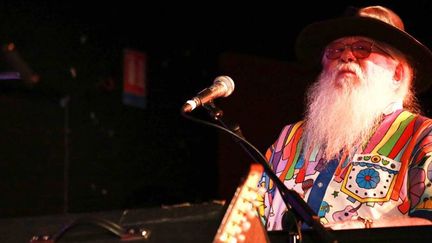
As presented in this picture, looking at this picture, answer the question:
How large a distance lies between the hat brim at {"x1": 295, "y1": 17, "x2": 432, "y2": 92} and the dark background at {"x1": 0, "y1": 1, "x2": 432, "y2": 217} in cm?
117

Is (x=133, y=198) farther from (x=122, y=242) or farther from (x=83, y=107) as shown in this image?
(x=122, y=242)

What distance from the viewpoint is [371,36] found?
2.77 metres

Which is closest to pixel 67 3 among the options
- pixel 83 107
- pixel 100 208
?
pixel 83 107

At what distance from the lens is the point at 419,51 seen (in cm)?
279

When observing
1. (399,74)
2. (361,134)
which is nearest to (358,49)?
(399,74)

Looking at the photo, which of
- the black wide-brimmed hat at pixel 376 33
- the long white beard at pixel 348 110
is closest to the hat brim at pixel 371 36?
the black wide-brimmed hat at pixel 376 33

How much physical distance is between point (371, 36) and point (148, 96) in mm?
2184

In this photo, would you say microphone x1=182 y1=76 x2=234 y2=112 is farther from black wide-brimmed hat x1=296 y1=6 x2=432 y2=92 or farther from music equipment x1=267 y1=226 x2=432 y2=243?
black wide-brimmed hat x1=296 y1=6 x2=432 y2=92

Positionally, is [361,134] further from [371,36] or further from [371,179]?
[371,36]

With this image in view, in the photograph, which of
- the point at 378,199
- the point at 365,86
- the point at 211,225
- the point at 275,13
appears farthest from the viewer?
the point at 275,13

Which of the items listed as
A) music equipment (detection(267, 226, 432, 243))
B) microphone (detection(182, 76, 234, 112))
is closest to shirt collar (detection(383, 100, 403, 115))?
microphone (detection(182, 76, 234, 112))

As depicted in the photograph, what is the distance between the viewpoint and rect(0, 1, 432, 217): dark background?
13.1 ft

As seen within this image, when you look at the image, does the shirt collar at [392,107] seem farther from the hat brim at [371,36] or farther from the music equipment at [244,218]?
the music equipment at [244,218]

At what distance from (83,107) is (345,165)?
2.19 m
